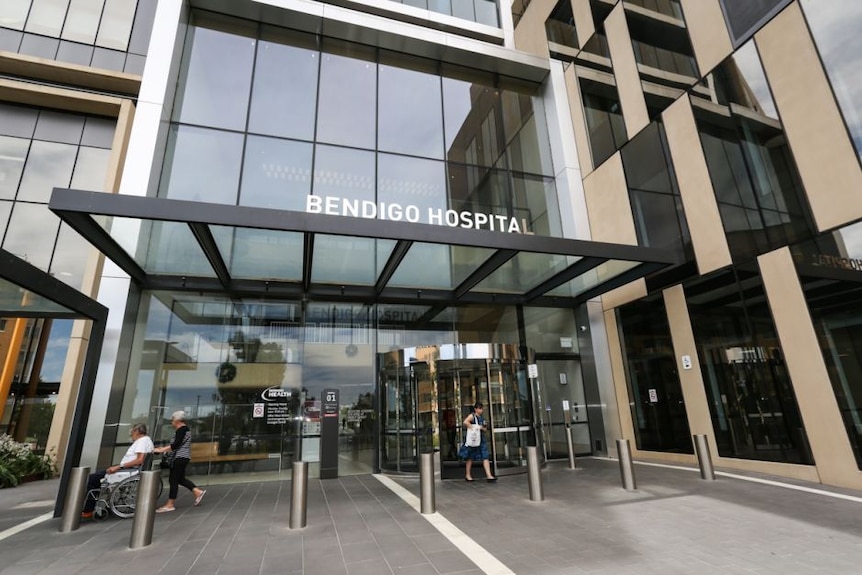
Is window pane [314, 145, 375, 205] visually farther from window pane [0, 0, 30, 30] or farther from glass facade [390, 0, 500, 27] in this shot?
window pane [0, 0, 30, 30]

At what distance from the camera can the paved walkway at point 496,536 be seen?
4.25 metres

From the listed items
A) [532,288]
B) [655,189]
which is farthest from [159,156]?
[655,189]

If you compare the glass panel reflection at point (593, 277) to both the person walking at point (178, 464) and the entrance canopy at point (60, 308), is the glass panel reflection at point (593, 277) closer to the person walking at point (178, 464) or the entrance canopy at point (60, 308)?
the person walking at point (178, 464)

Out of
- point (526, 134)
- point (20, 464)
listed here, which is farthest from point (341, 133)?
point (20, 464)

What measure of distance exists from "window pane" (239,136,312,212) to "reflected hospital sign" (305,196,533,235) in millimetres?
502

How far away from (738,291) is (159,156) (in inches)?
535

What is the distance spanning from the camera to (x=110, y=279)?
30.1 ft

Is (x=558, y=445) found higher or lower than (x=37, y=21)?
lower

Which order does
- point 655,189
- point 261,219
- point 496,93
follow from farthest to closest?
point 496,93 < point 655,189 < point 261,219

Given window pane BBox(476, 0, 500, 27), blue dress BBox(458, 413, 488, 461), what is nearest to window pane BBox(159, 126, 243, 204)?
blue dress BBox(458, 413, 488, 461)

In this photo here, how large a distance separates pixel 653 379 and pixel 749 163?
541 centimetres

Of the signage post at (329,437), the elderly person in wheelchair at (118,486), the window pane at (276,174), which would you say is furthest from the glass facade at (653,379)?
the elderly person in wheelchair at (118,486)

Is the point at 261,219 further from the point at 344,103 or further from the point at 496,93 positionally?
the point at 496,93

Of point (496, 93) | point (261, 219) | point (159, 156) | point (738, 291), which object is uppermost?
point (496, 93)
